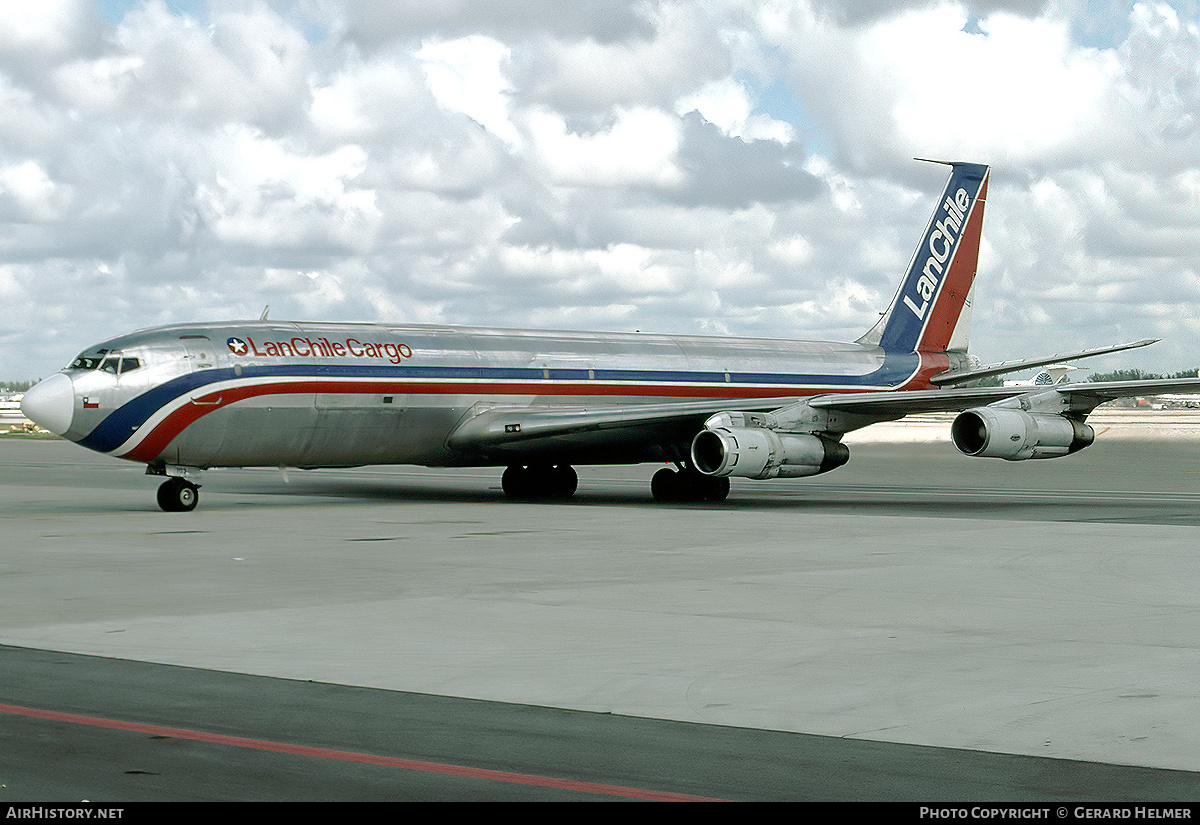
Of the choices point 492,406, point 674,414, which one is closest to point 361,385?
point 492,406

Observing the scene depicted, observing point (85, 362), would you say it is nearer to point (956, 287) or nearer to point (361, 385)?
point (361, 385)

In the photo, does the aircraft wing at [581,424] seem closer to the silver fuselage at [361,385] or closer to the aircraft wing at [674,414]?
the aircraft wing at [674,414]

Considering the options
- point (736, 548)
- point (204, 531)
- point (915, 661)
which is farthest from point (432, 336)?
point (915, 661)

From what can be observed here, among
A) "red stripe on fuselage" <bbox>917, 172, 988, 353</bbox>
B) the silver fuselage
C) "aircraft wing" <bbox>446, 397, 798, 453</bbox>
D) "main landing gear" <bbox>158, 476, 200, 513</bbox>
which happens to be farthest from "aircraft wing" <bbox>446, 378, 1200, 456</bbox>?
"red stripe on fuselage" <bbox>917, 172, 988, 353</bbox>

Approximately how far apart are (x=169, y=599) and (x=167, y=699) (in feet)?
17.0

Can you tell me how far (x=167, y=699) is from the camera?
9062 mm

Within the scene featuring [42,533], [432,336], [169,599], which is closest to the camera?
[169,599]

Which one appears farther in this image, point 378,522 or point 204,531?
point 378,522

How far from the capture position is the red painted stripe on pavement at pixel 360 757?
6895 millimetres

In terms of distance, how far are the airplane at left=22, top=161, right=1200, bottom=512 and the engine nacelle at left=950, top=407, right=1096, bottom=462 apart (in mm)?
31

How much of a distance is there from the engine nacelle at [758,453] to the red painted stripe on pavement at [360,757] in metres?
20.2

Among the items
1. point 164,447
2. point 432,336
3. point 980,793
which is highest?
point 432,336

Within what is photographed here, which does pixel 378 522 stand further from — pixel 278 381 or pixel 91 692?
pixel 91 692

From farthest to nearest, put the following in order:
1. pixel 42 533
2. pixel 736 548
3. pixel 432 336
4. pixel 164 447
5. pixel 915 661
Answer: pixel 432 336 → pixel 164 447 → pixel 42 533 → pixel 736 548 → pixel 915 661
